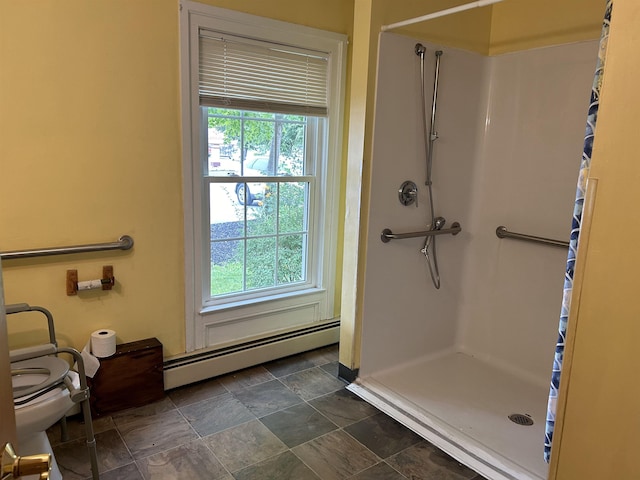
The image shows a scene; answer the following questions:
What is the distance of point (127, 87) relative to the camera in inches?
84.9

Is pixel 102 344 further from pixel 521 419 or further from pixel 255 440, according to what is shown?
pixel 521 419

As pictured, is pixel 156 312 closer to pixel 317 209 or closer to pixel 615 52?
pixel 317 209

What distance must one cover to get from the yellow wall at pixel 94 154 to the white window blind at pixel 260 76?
17cm

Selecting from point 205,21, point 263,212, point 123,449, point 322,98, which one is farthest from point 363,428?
point 205,21

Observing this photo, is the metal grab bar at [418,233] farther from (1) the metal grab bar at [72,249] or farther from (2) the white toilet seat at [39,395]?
(2) the white toilet seat at [39,395]

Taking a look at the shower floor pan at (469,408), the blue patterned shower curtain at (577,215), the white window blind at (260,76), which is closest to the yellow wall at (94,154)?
the white window blind at (260,76)

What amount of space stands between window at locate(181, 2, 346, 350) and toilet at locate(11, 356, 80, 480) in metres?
0.84

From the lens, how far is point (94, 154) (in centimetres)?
213

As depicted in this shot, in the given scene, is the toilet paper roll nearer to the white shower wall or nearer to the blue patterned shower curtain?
the white shower wall

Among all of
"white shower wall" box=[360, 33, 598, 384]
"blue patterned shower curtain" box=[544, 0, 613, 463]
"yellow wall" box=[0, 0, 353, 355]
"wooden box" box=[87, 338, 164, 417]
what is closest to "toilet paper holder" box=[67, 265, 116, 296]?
"yellow wall" box=[0, 0, 353, 355]

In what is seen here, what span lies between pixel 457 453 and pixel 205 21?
2.30 metres

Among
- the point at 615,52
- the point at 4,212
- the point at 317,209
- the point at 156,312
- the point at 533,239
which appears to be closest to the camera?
the point at 615,52

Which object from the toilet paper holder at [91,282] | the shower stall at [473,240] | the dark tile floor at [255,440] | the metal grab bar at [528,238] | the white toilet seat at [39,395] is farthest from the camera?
the metal grab bar at [528,238]

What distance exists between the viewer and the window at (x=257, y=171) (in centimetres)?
238
